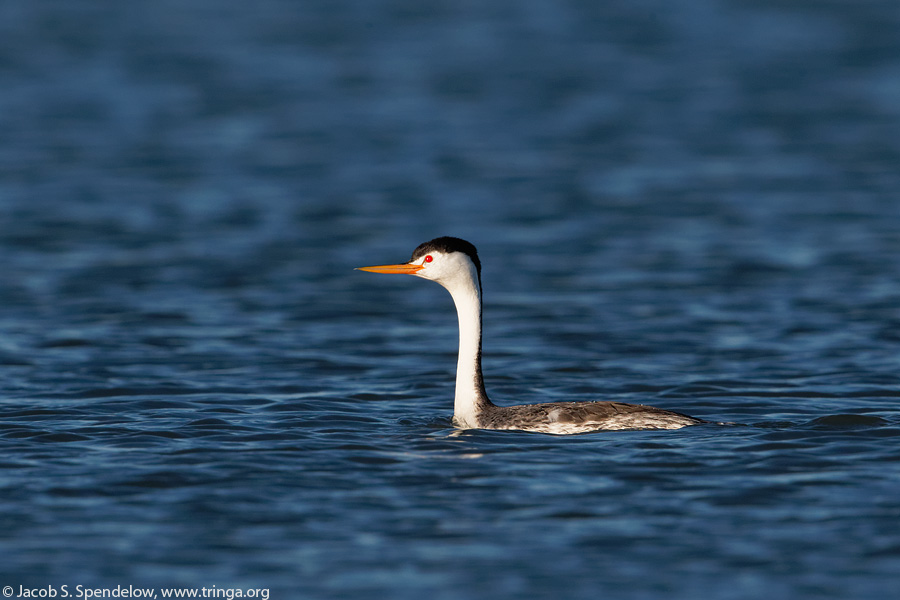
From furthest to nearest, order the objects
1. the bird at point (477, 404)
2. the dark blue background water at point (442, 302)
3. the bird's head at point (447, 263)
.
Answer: the bird's head at point (447, 263)
the bird at point (477, 404)
the dark blue background water at point (442, 302)

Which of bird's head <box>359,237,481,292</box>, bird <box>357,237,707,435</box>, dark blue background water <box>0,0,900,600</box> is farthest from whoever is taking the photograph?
bird's head <box>359,237,481,292</box>

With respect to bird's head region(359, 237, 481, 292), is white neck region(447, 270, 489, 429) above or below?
below

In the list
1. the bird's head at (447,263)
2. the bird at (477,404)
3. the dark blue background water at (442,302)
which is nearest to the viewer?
the dark blue background water at (442,302)

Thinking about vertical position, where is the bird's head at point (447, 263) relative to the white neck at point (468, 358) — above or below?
above

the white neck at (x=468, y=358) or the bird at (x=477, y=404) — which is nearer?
the bird at (x=477, y=404)

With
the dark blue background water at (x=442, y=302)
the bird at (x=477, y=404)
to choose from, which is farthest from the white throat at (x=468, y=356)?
the dark blue background water at (x=442, y=302)

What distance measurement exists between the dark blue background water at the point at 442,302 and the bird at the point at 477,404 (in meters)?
0.22

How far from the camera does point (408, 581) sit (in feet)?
32.1

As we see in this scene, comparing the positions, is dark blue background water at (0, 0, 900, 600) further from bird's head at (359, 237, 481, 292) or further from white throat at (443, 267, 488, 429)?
bird's head at (359, 237, 481, 292)

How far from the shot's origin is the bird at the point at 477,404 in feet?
44.5

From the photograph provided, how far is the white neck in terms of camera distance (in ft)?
46.8

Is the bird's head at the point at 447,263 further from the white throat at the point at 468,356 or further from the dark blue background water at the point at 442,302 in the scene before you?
the dark blue background water at the point at 442,302

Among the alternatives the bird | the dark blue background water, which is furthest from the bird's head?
the dark blue background water

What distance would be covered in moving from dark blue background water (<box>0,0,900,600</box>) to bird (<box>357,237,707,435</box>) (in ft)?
0.72
